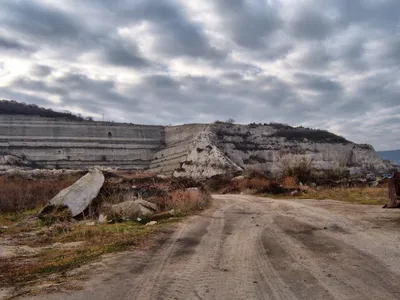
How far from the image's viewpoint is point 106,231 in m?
9.45

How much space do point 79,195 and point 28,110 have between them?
202ft

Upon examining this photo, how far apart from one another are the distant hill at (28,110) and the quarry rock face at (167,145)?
4444mm

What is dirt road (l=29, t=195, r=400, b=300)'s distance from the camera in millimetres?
4363

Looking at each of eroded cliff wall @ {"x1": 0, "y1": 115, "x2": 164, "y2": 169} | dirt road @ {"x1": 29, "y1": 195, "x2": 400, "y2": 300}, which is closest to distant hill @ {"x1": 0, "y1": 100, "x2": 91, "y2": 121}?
eroded cliff wall @ {"x1": 0, "y1": 115, "x2": 164, "y2": 169}

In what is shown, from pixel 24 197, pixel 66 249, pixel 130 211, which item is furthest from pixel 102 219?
pixel 24 197

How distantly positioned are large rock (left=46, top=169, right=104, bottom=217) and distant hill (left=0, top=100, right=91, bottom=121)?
56.0 m

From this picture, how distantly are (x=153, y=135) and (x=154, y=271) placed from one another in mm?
64123

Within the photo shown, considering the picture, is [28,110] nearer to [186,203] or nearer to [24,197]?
[24,197]

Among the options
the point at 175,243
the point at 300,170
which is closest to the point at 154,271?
the point at 175,243

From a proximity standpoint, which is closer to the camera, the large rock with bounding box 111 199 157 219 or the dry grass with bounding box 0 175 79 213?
the large rock with bounding box 111 199 157 219

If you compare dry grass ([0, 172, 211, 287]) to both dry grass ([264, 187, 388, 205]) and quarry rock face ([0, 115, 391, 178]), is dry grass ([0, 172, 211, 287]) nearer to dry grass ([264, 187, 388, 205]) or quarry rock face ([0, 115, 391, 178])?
dry grass ([264, 187, 388, 205])

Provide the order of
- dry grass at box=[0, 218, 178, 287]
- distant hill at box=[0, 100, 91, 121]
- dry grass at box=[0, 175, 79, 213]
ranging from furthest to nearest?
1. distant hill at box=[0, 100, 91, 121]
2. dry grass at box=[0, 175, 79, 213]
3. dry grass at box=[0, 218, 178, 287]

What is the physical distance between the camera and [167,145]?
6719 cm

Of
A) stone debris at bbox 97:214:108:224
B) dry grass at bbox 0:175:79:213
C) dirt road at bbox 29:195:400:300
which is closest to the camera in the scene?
dirt road at bbox 29:195:400:300
